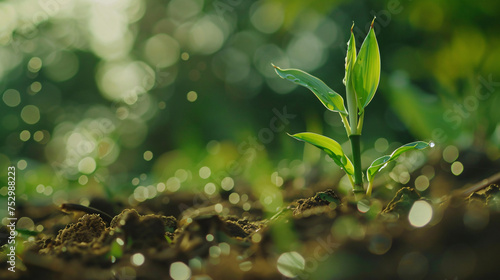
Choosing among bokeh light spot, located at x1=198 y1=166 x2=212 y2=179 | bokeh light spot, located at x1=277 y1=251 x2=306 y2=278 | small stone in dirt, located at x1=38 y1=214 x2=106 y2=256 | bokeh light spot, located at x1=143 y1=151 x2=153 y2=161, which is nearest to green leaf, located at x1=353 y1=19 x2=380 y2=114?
bokeh light spot, located at x1=277 y1=251 x2=306 y2=278

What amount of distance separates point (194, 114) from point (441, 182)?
2.28 meters

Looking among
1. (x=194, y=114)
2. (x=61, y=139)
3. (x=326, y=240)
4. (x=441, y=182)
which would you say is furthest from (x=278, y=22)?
(x=326, y=240)

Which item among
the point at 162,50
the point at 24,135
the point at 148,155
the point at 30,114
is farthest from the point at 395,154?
the point at 30,114

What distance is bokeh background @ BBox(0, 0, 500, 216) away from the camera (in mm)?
1396

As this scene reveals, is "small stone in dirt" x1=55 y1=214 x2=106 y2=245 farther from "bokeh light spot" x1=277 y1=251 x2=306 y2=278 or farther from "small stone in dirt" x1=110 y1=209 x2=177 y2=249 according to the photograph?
"bokeh light spot" x1=277 y1=251 x2=306 y2=278

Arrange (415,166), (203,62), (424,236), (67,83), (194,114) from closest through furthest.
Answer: (424,236)
(415,166)
(194,114)
(203,62)
(67,83)

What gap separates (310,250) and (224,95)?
8.73 feet

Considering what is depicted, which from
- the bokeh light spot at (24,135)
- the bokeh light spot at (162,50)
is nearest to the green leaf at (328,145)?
the bokeh light spot at (162,50)

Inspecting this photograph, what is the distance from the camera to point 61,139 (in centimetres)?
304

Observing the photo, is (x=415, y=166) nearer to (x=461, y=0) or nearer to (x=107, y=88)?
(x=461, y=0)

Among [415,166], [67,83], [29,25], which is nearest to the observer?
[415,166]

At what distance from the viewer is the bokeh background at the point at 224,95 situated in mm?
1396

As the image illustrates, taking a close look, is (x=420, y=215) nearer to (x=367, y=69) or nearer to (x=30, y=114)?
(x=367, y=69)

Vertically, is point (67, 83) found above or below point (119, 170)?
above
